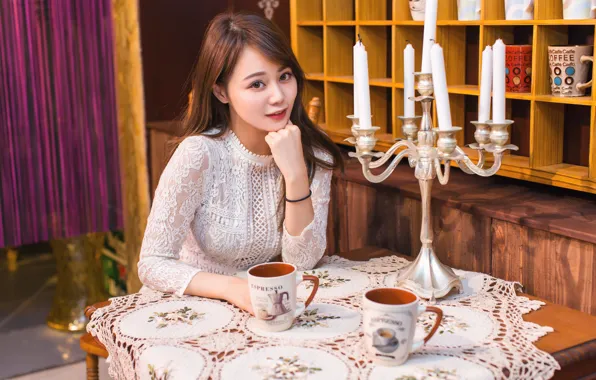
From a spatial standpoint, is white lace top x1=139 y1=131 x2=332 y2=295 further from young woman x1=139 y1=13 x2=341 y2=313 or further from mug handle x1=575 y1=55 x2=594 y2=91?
mug handle x1=575 y1=55 x2=594 y2=91

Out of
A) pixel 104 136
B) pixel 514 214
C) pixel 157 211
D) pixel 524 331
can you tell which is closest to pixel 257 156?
pixel 157 211

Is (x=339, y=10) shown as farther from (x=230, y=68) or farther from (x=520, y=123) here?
(x=230, y=68)

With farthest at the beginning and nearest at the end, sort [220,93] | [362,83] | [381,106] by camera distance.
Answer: [381,106]
[220,93]
[362,83]

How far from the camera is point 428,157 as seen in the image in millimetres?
1649

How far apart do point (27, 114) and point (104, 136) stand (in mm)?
320

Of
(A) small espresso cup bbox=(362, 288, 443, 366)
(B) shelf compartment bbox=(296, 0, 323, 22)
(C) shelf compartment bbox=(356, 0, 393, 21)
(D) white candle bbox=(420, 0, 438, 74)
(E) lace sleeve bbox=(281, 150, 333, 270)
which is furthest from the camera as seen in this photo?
(B) shelf compartment bbox=(296, 0, 323, 22)

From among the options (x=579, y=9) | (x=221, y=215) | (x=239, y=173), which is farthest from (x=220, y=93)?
(x=579, y=9)

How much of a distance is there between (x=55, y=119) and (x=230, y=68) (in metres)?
1.36

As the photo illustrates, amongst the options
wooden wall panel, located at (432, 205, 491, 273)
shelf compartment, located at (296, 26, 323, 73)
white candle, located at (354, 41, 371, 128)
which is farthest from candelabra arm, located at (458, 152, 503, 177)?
shelf compartment, located at (296, 26, 323, 73)

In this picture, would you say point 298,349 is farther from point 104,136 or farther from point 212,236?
point 104,136

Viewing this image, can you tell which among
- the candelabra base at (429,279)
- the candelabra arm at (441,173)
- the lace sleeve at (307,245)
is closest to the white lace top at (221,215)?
the lace sleeve at (307,245)

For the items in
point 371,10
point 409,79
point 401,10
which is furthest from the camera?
point 371,10

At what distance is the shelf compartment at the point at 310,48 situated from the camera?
2.77m

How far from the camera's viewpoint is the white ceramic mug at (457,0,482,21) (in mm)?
2110
